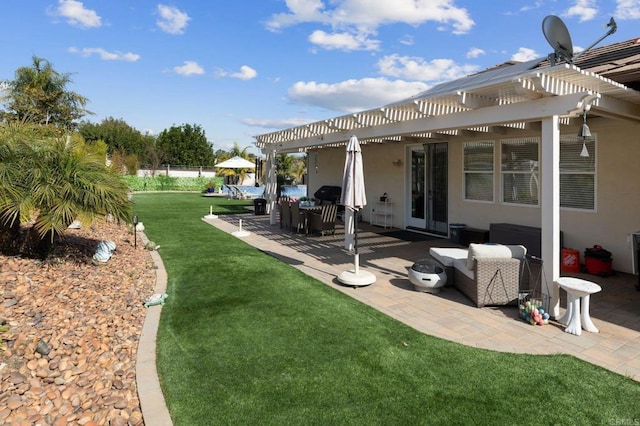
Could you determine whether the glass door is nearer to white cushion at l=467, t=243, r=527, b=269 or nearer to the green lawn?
white cushion at l=467, t=243, r=527, b=269

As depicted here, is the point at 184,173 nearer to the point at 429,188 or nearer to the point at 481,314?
the point at 429,188

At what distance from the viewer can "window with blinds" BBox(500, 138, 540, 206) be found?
27.2ft

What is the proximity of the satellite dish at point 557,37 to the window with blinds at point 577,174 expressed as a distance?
2.04 m

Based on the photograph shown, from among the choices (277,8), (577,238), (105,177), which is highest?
(277,8)

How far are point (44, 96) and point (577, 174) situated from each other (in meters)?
27.3

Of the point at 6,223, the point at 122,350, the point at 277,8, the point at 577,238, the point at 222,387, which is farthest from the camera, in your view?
the point at 277,8

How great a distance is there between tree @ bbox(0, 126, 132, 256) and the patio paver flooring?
144 inches

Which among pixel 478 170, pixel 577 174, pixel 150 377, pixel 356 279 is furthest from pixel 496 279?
pixel 478 170

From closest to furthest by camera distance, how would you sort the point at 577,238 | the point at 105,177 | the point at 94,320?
the point at 94,320 < the point at 105,177 < the point at 577,238

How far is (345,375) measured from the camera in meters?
3.35

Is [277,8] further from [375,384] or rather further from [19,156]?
[375,384]

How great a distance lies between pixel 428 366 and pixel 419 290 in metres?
2.41

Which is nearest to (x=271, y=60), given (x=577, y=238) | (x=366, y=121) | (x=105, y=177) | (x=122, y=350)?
(x=366, y=121)

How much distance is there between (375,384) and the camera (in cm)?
320
